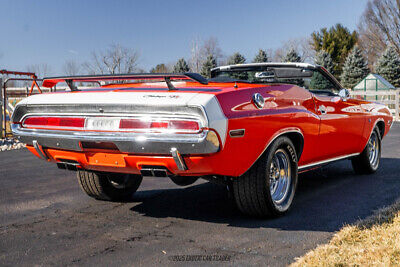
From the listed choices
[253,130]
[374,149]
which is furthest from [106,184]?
[374,149]

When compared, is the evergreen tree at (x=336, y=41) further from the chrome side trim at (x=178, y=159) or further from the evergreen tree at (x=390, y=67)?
the chrome side trim at (x=178, y=159)

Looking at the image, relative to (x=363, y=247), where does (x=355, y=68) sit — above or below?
above

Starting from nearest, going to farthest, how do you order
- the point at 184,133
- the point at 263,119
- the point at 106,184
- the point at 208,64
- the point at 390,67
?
the point at 184,133, the point at 263,119, the point at 106,184, the point at 390,67, the point at 208,64

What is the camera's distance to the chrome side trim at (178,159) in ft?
10.3

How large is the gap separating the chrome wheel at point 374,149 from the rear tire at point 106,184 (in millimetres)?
3357

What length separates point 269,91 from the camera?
149 inches

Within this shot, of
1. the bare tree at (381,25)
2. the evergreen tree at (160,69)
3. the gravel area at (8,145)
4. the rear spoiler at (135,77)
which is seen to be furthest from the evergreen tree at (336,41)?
the rear spoiler at (135,77)

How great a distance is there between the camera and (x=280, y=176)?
404 cm

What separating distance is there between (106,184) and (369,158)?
359cm

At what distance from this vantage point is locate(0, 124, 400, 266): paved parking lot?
9.98ft

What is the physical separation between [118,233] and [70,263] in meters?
0.67

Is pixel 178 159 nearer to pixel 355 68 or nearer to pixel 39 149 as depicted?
pixel 39 149

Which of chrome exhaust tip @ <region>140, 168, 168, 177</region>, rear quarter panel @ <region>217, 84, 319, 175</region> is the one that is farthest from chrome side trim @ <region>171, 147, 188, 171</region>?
rear quarter panel @ <region>217, 84, 319, 175</region>

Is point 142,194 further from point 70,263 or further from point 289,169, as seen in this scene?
point 70,263
